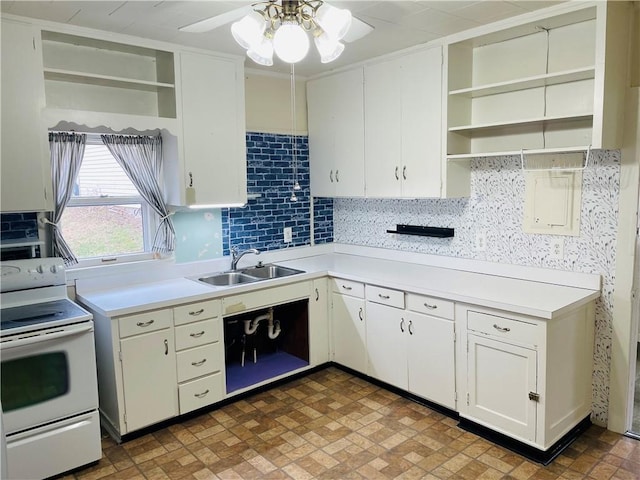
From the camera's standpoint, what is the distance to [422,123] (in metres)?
3.33

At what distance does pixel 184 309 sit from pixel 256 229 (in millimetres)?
1164

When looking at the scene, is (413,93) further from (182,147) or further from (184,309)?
(184,309)

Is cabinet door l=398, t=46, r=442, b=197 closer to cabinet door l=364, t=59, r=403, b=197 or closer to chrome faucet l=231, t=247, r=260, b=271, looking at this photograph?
cabinet door l=364, t=59, r=403, b=197

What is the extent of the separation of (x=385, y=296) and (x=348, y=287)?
0.37 metres

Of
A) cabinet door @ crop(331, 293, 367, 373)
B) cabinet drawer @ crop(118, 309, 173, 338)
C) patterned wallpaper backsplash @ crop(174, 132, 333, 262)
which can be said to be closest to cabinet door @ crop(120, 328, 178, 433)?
cabinet drawer @ crop(118, 309, 173, 338)

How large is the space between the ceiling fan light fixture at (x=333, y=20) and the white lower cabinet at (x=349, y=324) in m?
1.96

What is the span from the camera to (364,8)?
2492 mm

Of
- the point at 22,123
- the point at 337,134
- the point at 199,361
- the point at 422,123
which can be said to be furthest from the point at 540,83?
the point at 22,123

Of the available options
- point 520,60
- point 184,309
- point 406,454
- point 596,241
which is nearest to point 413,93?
point 520,60

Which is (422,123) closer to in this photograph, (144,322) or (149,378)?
(144,322)

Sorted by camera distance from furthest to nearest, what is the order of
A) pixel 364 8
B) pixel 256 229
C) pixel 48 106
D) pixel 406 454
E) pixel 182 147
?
1. pixel 256 229
2. pixel 182 147
3. pixel 48 106
4. pixel 406 454
5. pixel 364 8

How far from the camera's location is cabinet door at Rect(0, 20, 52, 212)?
2570 mm

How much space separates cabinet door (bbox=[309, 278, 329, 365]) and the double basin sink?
21cm

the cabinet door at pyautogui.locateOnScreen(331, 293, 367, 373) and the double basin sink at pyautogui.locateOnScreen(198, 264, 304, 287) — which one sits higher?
the double basin sink at pyautogui.locateOnScreen(198, 264, 304, 287)
